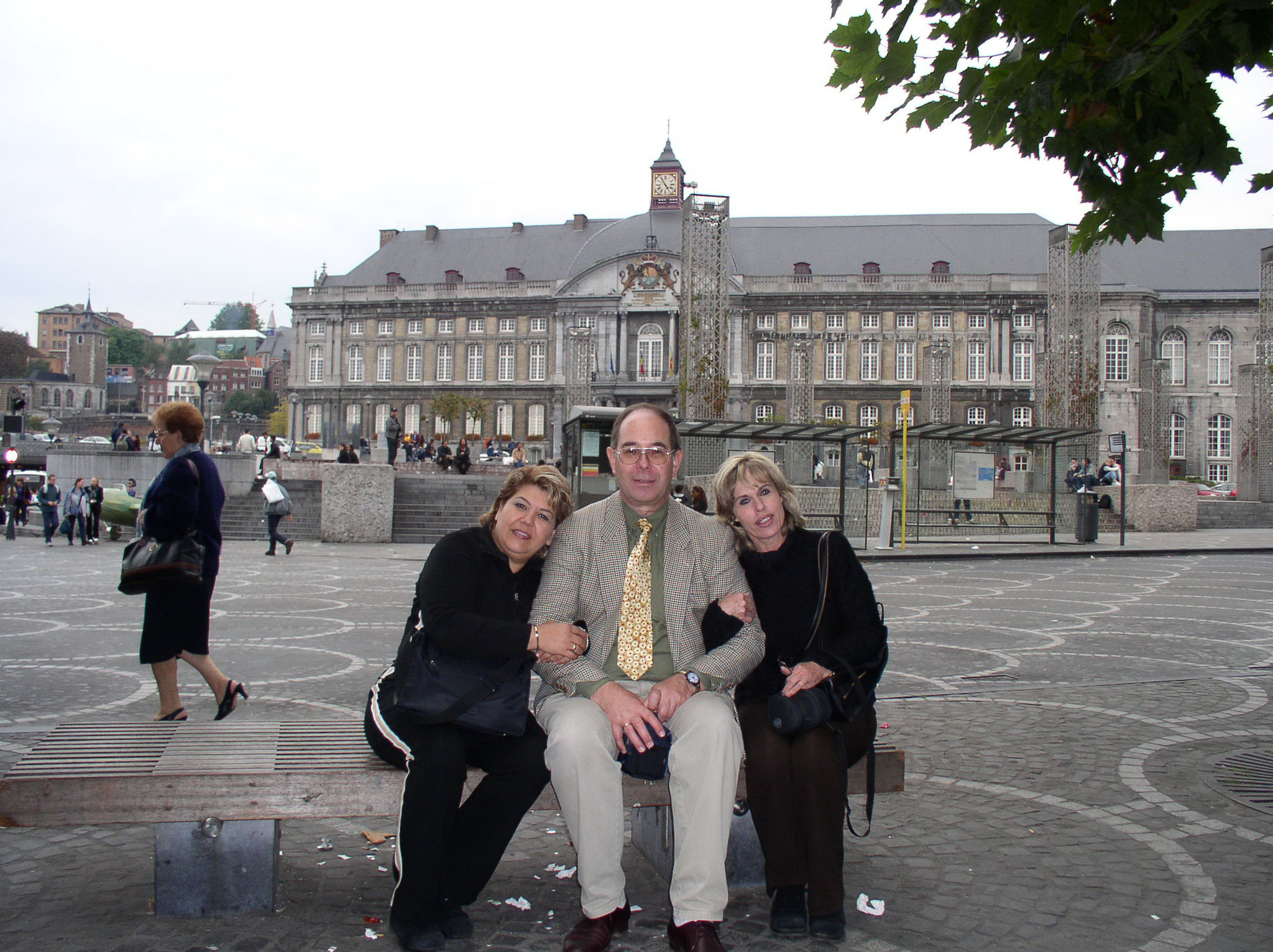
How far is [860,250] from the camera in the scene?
2717 inches

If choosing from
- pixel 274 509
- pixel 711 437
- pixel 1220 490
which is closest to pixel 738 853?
pixel 274 509

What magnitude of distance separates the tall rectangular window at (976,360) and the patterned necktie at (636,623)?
2541 inches

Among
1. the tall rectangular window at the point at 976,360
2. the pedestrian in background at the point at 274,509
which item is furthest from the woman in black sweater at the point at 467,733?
the tall rectangular window at the point at 976,360

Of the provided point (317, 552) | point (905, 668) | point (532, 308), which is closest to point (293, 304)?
point (532, 308)

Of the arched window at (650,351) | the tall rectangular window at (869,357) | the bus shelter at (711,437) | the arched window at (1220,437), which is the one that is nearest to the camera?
the bus shelter at (711,437)

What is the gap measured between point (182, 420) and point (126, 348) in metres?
173

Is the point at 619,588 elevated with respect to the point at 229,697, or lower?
elevated

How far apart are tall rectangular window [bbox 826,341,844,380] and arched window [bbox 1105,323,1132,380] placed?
50.6 ft

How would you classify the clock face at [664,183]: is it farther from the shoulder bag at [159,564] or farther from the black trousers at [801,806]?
the black trousers at [801,806]

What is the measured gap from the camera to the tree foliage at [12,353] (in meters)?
105

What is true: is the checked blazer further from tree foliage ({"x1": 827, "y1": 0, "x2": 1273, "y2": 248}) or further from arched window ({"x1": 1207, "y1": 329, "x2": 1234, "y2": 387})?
arched window ({"x1": 1207, "y1": 329, "x2": 1234, "y2": 387})

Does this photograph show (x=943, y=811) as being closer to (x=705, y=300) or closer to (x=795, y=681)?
(x=795, y=681)

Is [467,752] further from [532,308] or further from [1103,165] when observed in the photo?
[532,308]

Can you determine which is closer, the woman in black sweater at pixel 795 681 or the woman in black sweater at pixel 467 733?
the woman in black sweater at pixel 467 733
